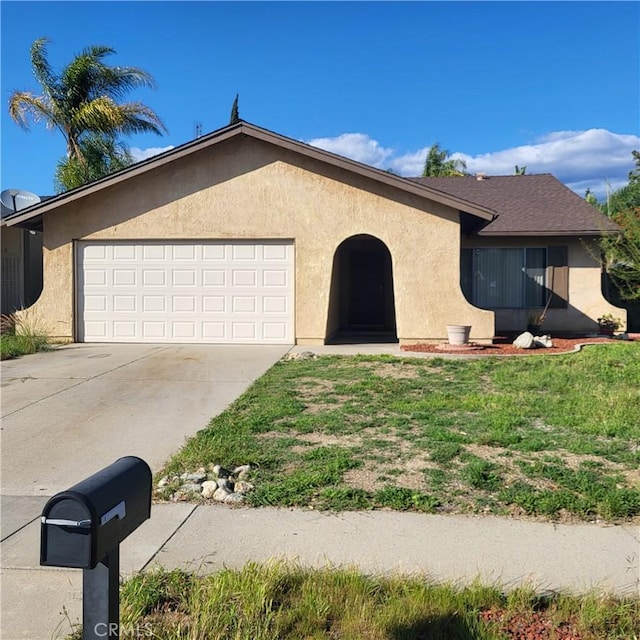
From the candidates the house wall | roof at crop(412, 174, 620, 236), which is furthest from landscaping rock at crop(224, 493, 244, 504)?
the house wall

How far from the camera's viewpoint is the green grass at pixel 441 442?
481cm

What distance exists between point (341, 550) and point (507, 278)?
15025 mm

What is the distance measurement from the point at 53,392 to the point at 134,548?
575 centimetres

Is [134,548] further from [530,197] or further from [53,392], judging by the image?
[530,197]

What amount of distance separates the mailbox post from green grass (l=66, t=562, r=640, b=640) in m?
0.83

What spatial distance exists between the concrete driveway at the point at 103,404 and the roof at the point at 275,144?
372 centimetres

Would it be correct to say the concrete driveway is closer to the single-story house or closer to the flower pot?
the single-story house

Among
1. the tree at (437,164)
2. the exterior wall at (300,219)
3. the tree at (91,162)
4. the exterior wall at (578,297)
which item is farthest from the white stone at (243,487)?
the tree at (437,164)

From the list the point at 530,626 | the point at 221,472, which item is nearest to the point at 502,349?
the point at 221,472

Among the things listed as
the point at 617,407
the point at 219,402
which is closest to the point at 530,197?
the point at 617,407

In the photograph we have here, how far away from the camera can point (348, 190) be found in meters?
14.5

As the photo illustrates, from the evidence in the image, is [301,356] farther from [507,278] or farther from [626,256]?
[626,256]

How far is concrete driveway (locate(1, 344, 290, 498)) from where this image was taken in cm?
593

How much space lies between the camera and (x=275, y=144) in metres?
14.4
